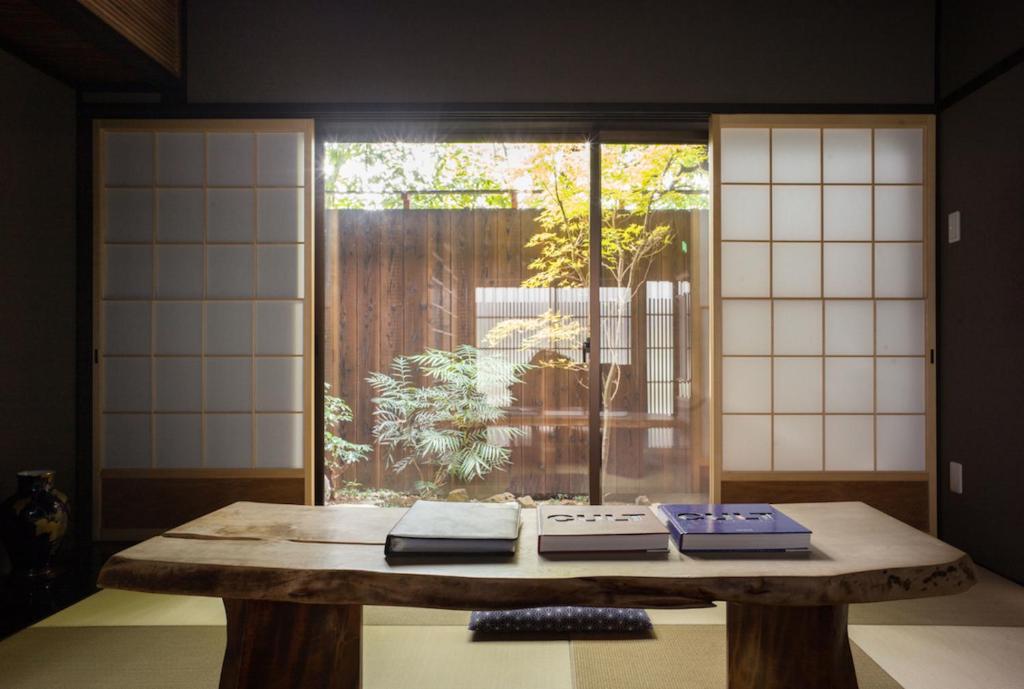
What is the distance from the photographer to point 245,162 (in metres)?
3.42

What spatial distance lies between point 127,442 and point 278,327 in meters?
0.98

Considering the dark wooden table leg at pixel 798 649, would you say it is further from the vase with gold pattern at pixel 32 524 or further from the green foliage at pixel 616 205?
the green foliage at pixel 616 205

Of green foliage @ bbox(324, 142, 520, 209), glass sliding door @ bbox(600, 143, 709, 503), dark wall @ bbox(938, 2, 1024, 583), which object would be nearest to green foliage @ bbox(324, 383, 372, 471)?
green foliage @ bbox(324, 142, 520, 209)

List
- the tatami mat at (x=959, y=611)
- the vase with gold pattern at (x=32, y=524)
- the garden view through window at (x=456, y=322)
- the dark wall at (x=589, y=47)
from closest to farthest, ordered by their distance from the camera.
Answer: the tatami mat at (x=959, y=611), the vase with gold pattern at (x=32, y=524), the dark wall at (x=589, y=47), the garden view through window at (x=456, y=322)

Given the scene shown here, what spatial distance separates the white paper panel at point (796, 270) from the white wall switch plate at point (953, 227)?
0.59 metres

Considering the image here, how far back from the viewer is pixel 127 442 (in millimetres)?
3412

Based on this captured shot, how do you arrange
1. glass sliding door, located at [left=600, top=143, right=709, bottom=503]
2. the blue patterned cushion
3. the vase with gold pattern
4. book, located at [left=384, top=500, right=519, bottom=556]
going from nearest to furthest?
book, located at [left=384, top=500, right=519, bottom=556], the blue patterned cushion, the vase with gold pattern, glass sliding door, located at [left=600, top=143, right=709, bottom=503]

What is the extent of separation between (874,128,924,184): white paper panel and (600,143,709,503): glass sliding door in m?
0.93

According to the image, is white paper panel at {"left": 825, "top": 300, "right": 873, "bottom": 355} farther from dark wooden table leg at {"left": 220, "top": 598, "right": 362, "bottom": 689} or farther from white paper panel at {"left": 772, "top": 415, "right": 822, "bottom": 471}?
dark wooden table leg at {"left": 220, "top": 598, "right": 362, "bottom": 689}

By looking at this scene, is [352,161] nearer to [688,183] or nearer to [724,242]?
[688,183]

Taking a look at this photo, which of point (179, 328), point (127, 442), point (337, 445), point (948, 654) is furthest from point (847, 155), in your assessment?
point (127, 442)

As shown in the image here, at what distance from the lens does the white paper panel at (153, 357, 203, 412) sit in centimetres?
342

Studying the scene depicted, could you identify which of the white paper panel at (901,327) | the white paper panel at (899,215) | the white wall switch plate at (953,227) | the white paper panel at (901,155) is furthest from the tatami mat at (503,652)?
the white paper panel at (901,155)

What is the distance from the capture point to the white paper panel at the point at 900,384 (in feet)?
11.1
